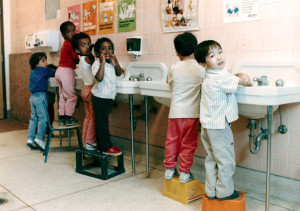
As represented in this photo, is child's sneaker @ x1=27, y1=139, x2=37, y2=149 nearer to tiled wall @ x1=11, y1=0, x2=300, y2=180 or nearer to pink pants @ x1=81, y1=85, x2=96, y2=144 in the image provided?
pink pants @ x1=81, y1=85, x2=96, y2=144

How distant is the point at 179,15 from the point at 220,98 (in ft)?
3.85

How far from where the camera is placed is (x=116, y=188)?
8.20ft

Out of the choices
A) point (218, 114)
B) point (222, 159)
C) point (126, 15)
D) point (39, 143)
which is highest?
point (126, 15)

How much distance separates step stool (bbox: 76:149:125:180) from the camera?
269cm

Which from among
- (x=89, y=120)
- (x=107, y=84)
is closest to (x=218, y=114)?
(x=107, y=84)

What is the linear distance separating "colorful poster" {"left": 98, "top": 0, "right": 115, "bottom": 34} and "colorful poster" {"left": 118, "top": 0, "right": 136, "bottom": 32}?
0.13 metres

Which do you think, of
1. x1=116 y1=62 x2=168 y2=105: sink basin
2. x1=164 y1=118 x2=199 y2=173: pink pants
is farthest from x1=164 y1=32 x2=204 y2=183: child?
x1=116 y1=62 x2=168 y2=105: sink basin

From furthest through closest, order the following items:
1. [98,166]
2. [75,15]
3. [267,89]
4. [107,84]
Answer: [75,15]
[98,166]
[107,84]
[267,89]

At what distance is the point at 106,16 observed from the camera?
11.6 feet

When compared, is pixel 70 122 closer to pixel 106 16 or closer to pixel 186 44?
pixel 106 16

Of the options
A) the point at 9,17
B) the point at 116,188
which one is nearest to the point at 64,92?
the point at 116,188

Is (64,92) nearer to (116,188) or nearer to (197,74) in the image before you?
(116,188)

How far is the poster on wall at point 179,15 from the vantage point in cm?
267

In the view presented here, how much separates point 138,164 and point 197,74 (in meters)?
1.28
